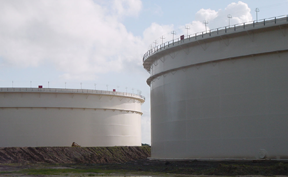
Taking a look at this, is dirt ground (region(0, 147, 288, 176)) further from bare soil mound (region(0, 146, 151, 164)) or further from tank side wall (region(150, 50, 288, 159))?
tank side wall (region(150, 50, 288, 159))

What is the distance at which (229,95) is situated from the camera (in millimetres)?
23438

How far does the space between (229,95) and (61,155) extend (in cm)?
2049

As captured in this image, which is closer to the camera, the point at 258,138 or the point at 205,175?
the point at 205,175

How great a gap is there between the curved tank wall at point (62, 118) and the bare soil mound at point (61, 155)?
9.63 feet

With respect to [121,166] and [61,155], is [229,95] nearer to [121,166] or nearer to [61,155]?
[121,166]

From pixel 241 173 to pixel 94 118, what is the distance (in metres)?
28.8

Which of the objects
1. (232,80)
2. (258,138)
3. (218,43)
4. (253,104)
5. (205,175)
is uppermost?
(218,43)

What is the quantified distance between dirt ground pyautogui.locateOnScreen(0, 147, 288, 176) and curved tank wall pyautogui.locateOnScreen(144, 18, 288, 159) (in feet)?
3.89

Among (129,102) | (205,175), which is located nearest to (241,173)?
(205,175)

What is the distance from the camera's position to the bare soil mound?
34906 mm

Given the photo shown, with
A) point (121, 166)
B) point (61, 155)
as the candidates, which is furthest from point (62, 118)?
point (121, 166)

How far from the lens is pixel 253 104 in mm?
22375

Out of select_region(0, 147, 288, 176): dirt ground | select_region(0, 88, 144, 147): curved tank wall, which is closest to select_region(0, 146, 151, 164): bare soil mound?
select_region(0, 147, 288, 176): dirt ground

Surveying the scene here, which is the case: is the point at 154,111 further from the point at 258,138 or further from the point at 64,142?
the point at 64,142
